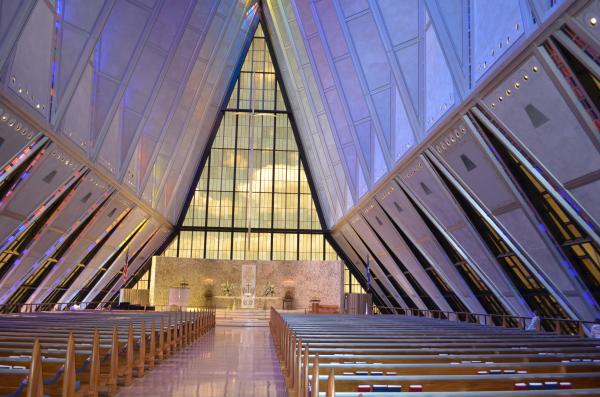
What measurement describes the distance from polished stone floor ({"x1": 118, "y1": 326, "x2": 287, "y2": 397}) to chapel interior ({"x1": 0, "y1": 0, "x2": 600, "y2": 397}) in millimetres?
→ 78

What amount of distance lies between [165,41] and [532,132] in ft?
34.4

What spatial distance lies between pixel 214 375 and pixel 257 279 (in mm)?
22866

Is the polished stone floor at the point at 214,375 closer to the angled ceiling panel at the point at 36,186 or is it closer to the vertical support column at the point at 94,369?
the vertical support column at the point at 94,369

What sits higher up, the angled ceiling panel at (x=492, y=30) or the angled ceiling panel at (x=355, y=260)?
the angled ceiling panel at (x=492, y=30)

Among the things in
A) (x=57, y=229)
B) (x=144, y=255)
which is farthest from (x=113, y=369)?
(x=144, y=255)

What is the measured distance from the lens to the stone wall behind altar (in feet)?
102

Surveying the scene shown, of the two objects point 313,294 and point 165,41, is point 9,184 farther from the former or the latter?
point 313,294

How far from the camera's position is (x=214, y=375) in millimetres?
8805

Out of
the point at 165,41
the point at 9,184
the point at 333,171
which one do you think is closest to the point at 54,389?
the point at 9,184

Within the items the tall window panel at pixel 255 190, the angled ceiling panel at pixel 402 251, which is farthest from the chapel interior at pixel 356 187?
the tall window panel at pixel 255 190

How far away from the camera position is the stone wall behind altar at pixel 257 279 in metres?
31.0

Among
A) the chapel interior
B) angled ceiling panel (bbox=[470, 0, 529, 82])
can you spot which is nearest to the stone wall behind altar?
the chapel interior

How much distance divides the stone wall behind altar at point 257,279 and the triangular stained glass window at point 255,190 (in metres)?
3.07

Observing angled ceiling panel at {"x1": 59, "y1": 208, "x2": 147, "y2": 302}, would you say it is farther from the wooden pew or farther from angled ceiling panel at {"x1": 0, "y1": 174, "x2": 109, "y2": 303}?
the wooden pew
